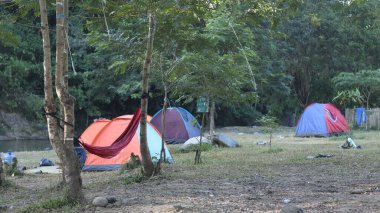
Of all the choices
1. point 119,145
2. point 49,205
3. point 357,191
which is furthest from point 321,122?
point 49,205

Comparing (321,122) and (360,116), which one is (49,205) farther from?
(360,116)

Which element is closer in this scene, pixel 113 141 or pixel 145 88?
pixel 145 88

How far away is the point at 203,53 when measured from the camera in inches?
388

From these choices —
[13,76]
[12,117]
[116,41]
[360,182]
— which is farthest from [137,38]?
[12,117]

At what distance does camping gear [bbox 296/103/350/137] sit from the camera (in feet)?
67.7

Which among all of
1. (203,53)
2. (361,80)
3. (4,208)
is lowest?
(4,208)

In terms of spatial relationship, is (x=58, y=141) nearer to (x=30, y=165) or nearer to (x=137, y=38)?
(x=137, y=38)

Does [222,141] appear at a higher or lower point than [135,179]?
higher

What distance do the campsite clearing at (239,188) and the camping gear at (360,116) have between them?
16103 millimetres

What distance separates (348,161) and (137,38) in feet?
15.0

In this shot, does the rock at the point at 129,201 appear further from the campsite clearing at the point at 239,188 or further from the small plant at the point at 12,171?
the small plant at the point at 12,171

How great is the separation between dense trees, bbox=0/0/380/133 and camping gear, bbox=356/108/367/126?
3747mm

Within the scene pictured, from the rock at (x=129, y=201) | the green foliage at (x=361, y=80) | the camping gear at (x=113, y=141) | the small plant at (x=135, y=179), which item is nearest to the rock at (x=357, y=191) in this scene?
the rock at (x=129, y=201)

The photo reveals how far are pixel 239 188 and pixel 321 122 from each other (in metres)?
14.6
